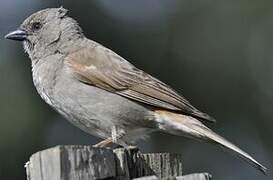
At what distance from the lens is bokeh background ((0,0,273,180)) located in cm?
1438

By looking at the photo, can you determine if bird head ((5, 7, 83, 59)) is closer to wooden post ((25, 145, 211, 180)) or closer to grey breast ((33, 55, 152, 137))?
grey breast ((33, 55, 152, 137))

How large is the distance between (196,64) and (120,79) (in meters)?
5.75

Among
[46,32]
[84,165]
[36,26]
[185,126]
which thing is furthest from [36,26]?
[84,165]

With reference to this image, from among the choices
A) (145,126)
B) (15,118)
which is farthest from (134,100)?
(15,118)

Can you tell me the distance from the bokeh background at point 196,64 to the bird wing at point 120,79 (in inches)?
158

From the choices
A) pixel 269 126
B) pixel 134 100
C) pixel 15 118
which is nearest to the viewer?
pixel 134 100

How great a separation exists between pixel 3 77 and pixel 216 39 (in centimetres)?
338

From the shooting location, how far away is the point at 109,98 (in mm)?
9711

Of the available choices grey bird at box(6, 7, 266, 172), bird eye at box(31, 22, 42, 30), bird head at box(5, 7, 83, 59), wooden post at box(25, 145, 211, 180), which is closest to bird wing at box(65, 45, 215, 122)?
grey bird at box(6, 7, 266, 172)

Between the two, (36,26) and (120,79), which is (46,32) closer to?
(36,26)

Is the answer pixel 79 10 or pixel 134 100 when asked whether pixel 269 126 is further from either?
pixel 134 100

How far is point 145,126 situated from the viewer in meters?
9.73

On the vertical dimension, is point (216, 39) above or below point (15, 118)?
above

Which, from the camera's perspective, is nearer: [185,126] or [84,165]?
[84,165]
